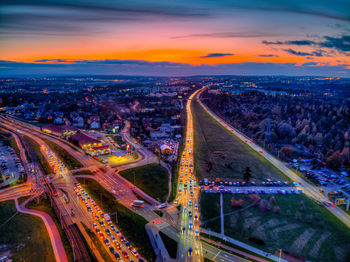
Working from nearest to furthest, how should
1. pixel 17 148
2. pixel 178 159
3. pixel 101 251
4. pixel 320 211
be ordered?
1. pixel 101 251
2. pixel 320 211
3. pixel 178 159
4. pixel 17 148

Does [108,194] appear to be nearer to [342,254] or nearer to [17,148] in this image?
[342,254]

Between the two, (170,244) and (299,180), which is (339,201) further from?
(170,244)

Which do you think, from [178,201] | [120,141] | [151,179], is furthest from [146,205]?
[120,141]

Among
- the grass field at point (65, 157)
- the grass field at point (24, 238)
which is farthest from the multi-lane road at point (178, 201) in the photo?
the grass field at point (24, 238)

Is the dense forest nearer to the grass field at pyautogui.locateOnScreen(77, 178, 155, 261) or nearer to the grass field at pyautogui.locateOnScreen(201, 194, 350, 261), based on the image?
the grass field at pyautogui.locateOnScreen(201, 194, 350, 261)

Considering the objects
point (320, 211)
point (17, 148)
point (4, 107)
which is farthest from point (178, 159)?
point (4, 107)

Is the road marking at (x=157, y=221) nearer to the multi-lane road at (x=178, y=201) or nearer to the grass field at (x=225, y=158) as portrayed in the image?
the multi-lane road at (x=178, y=201)

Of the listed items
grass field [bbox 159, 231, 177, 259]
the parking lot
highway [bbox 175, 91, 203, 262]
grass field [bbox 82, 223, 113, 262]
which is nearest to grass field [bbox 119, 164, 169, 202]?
highway [bbox 175, 91, 203, 262]
